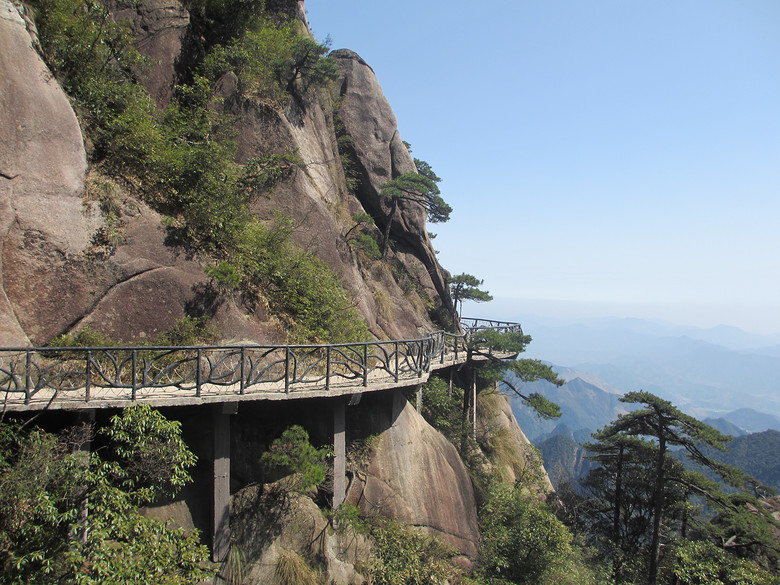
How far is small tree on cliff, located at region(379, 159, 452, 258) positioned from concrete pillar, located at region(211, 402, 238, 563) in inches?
611

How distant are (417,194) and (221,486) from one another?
21.3 m

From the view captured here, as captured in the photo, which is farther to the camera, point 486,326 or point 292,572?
point 486,326

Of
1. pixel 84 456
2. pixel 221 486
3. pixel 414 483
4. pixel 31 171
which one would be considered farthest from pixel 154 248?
pixel 414 483

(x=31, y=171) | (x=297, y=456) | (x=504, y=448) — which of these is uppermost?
(x=31, y=171)

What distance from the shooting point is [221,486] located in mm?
9891

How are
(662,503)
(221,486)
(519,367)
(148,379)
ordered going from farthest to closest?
(519,367) → (662,503) → (221,486) → (148,379)

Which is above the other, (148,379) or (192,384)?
(148,379)

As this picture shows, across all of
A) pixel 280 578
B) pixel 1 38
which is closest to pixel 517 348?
pixel 280 578

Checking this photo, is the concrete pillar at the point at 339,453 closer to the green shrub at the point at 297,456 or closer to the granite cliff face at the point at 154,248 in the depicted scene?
the granite cliff face at the point at 154,248

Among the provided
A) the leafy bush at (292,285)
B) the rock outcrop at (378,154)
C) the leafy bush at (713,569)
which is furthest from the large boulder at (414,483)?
the rock outcrop at (378,154)

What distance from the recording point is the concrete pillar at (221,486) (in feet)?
32.1

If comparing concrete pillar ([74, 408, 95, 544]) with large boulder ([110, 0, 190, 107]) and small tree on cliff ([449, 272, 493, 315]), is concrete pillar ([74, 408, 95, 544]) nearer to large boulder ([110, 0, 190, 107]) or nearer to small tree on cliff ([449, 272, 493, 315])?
large boulder ([110, 0, 190, 107])

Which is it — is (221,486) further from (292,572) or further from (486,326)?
(486,326)

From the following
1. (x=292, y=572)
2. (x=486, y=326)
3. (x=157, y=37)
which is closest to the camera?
(x=292, y=572)
